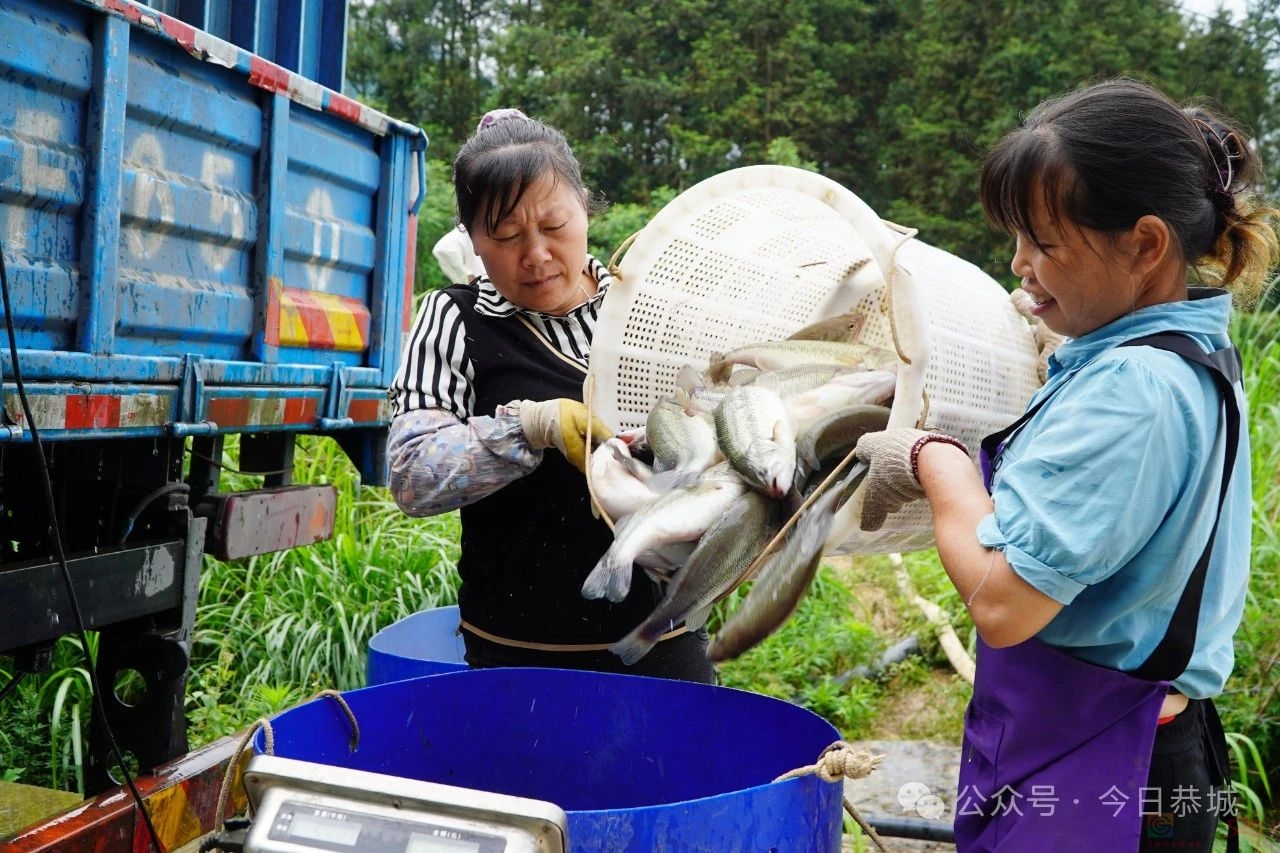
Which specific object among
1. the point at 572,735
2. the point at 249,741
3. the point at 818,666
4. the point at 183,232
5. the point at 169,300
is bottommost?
the point at 818,666

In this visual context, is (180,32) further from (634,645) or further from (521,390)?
(634,645)

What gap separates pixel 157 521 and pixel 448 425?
4.23ft

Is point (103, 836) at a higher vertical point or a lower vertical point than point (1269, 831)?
higher

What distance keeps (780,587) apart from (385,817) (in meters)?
0.73

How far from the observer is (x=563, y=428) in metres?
2.38

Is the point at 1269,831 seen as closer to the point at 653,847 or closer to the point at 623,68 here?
the point at 653,847

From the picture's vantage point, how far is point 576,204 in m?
2.70

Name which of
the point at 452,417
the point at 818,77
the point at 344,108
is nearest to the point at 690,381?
the point at 452,417

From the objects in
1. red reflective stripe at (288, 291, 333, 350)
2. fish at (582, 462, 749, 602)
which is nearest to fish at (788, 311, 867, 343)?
fish at (582, 462, 749, 602)

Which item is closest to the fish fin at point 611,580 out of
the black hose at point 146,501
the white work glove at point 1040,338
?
the white work glove at point 1040,338

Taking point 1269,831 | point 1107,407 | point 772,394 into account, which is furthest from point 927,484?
point 1269,831

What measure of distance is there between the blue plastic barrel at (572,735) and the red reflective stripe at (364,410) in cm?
186

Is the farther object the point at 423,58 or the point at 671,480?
the point at 423,58

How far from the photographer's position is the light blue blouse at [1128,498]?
160cm
